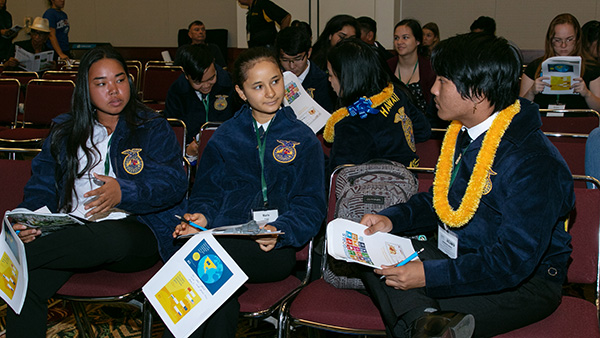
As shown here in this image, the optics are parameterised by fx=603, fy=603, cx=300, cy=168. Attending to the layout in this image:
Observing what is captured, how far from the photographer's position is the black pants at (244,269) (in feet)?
6.68

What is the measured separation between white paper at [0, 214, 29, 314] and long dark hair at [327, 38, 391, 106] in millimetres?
1554

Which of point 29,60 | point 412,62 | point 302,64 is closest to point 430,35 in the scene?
point 412,62

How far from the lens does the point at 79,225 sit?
2.25 m

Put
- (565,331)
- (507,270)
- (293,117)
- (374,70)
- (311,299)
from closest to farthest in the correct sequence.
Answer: (507,270) < (565,331) < (311,299) < (293,117) < (374,70)

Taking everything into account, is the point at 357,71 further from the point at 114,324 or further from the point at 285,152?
the point at 114,324

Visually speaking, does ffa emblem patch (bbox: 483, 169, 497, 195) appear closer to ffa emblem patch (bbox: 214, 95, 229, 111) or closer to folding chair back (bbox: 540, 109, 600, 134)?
folding chair back (bbox: 540, 109, 600, 134)

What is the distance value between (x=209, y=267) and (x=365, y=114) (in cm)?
117

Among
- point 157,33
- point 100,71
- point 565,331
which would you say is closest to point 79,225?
point 100,71

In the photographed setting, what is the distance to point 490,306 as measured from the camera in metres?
1.72

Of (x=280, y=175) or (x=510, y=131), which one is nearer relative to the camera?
(x=510, y=131)

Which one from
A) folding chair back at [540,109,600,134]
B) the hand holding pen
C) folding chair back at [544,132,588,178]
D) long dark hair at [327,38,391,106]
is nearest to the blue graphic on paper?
the hand holding pen

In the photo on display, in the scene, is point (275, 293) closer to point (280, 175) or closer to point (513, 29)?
point (280, 175)

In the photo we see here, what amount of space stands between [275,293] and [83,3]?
1198 centimetres

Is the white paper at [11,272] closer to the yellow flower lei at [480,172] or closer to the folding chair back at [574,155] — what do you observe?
the yellow flower lei at [480,172]
